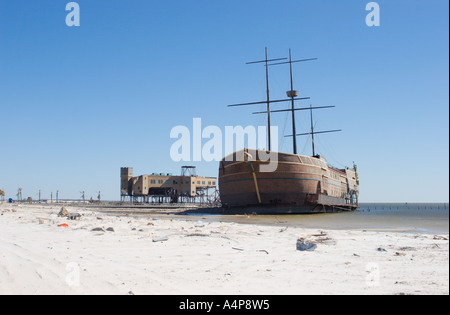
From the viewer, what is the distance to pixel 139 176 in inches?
3049

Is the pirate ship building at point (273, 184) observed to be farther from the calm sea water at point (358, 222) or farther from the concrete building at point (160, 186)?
the concrete building at point (160, 186)

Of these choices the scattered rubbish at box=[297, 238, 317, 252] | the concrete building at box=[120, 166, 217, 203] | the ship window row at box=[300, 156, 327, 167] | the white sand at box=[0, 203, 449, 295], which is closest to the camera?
the white sand at box=[0, 203, 449, 295]

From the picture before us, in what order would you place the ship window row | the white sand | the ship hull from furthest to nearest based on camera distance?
the ship window row < the ship hull < the white sand

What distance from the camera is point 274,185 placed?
3775cm

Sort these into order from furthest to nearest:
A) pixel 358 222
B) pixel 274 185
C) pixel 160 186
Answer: pixel 160 186, pixel 274 185, pixel 358 222

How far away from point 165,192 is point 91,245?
74344 mm

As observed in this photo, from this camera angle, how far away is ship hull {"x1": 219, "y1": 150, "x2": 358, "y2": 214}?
124 ft

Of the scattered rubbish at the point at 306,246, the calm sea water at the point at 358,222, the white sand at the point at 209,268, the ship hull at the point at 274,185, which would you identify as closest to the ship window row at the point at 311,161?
the ship hull at the point at 274,185

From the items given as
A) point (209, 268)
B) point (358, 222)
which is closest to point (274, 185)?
point (358, 222)

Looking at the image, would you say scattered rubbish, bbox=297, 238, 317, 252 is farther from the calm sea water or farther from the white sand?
the calm sea water

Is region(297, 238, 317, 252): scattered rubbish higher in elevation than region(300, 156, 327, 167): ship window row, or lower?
lower

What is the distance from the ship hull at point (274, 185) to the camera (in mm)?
37688

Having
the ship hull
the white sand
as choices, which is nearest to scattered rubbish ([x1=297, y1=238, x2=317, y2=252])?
the white sand

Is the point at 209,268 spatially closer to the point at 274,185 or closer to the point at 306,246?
the point at 306,246
